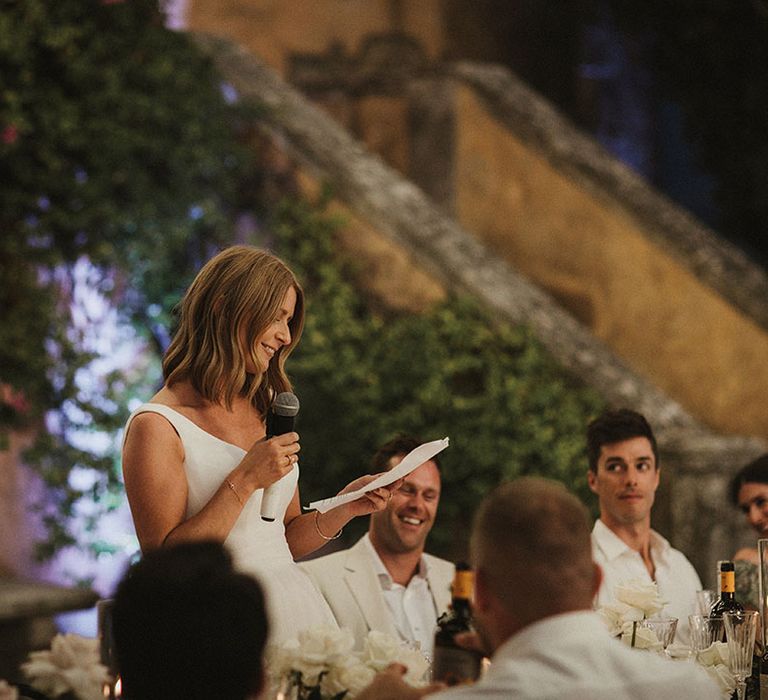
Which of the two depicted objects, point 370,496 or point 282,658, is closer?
point 282,658

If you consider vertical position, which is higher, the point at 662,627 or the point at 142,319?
the point at 142,319

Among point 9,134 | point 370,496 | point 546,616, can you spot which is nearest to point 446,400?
point 9,134

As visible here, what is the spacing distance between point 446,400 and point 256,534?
3.66 meters

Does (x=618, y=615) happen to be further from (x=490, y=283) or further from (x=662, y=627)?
(x=490, y=283)

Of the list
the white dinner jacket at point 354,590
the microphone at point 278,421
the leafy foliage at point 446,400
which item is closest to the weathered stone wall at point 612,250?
the leafy foliage at point 446,400

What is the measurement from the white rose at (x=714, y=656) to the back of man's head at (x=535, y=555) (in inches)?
40.2

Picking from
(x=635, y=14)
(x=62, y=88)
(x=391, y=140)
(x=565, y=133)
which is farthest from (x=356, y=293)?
(x=635, y=14)

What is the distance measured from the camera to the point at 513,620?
2191mm

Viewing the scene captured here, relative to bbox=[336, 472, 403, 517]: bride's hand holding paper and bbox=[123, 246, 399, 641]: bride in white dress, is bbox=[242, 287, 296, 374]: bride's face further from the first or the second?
bbox=[336, 472, 403, 517]: bride's hand holding paper

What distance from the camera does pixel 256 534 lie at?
340 centimetres

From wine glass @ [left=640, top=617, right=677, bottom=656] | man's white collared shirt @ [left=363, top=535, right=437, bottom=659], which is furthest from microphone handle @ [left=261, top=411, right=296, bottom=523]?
wine glass @ [left=640, top=617, right=677, bottom=656]

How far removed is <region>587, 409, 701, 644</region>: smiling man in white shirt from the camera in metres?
4.48

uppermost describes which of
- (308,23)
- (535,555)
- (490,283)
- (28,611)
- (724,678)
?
(308,23)

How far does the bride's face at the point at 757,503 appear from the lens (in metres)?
4.69
